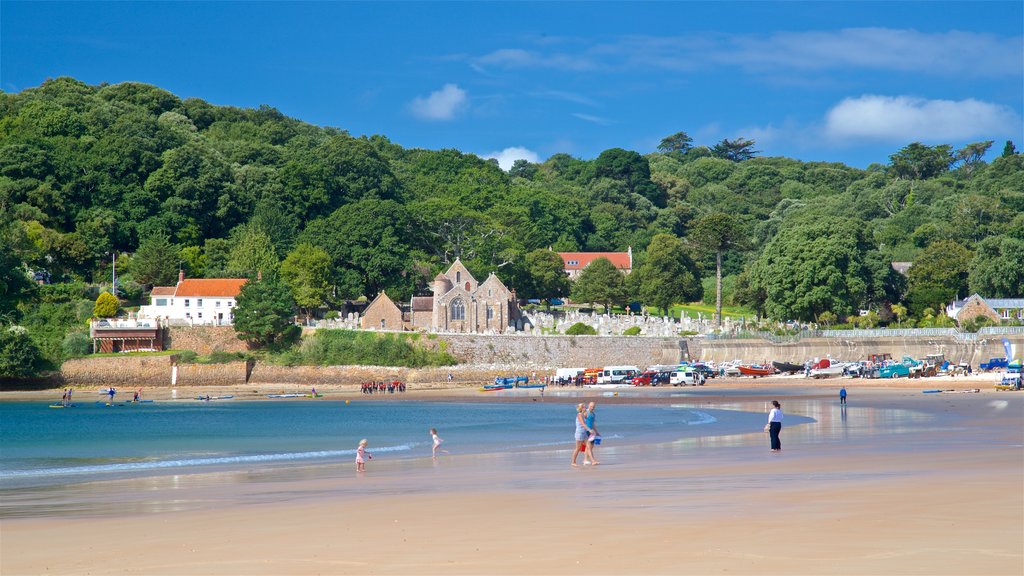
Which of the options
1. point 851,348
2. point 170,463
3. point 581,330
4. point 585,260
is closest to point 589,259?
point 585,260

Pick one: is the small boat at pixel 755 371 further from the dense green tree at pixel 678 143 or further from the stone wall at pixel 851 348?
the dense green tree at pixel 678 143

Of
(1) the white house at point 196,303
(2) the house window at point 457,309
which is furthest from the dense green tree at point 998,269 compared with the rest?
(1) the white house at point 196,303

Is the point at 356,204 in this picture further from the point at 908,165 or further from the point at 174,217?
the point at 908,165

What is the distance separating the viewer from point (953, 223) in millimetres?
92750

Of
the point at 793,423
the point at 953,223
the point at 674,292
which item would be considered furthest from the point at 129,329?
the point at 953,223

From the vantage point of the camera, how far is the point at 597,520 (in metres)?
13.2

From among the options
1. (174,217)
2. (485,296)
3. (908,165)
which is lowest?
(485,296)

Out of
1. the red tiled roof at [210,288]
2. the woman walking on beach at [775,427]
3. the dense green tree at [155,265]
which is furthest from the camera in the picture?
the dense green tree at [155,265]

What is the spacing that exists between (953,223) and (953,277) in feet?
65.0

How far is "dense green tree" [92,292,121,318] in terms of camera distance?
67.4 metres

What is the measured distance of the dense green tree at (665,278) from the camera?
8406cm

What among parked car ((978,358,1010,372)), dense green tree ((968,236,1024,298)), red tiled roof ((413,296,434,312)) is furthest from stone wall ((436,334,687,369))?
dense green tree ((968,236,1024,298))

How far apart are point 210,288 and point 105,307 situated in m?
6.41

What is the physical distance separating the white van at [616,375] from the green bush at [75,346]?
100 feet
